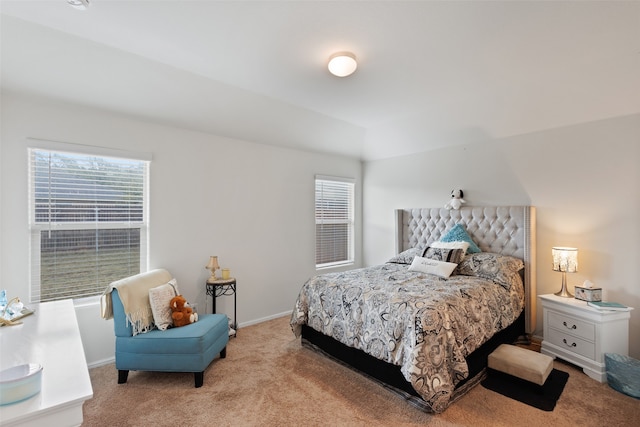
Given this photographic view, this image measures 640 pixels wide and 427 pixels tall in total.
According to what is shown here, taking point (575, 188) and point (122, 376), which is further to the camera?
point (575, 188)

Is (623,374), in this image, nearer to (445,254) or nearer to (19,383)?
(445,254)

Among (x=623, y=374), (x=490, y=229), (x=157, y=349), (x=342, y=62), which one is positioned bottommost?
(x=623, y=374)

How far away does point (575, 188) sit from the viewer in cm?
321

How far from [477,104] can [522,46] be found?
1143 mm

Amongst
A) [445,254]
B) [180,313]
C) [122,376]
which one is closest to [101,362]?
[122,376]

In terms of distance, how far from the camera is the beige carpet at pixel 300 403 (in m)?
2.10

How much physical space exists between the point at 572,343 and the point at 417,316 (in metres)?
1.83

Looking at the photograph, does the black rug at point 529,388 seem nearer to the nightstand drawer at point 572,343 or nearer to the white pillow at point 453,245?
the nightstand drawer at point 572,343

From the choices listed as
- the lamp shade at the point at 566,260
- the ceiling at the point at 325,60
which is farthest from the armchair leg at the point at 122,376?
the lamp shade at the point at 566,260

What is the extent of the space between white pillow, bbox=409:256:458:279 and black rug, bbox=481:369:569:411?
1.00 meters

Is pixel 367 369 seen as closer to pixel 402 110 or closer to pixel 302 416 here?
pixel 302 416

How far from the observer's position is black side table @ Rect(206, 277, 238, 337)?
3.44 metres

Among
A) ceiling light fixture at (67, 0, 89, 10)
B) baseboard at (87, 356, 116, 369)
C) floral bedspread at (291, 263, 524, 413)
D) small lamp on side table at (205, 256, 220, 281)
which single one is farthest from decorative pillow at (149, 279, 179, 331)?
ceiling light fixture at (67, 0, 89, 10)

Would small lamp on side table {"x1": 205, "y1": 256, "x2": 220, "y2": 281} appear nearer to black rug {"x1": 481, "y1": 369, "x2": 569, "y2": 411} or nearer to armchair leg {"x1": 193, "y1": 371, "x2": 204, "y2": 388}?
armchair leg {"x1": 193, "y1": 371, "x2": 204, "y2": 388}
